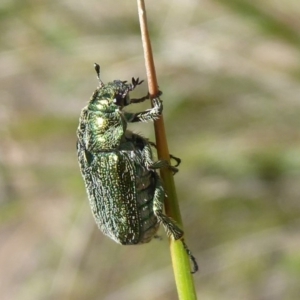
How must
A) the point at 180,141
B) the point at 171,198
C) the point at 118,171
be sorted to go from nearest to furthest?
the point at 171,198
the point at 118,171
the point at 180,141

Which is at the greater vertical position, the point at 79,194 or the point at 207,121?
the point at 207,121

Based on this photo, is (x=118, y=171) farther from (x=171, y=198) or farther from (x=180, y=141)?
(x=180, y=141)

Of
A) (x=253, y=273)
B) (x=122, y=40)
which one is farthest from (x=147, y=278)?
(x=122, y=40)

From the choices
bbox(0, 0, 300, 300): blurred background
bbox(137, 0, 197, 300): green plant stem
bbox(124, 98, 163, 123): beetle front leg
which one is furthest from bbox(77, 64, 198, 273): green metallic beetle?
bbox(0, 0, 300, 300): blurred background

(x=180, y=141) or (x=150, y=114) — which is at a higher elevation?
(x=150, y=114)

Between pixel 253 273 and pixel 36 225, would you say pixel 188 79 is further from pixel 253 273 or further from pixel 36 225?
pixel 36 225

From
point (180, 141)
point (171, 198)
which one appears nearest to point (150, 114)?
point (171, 198)
